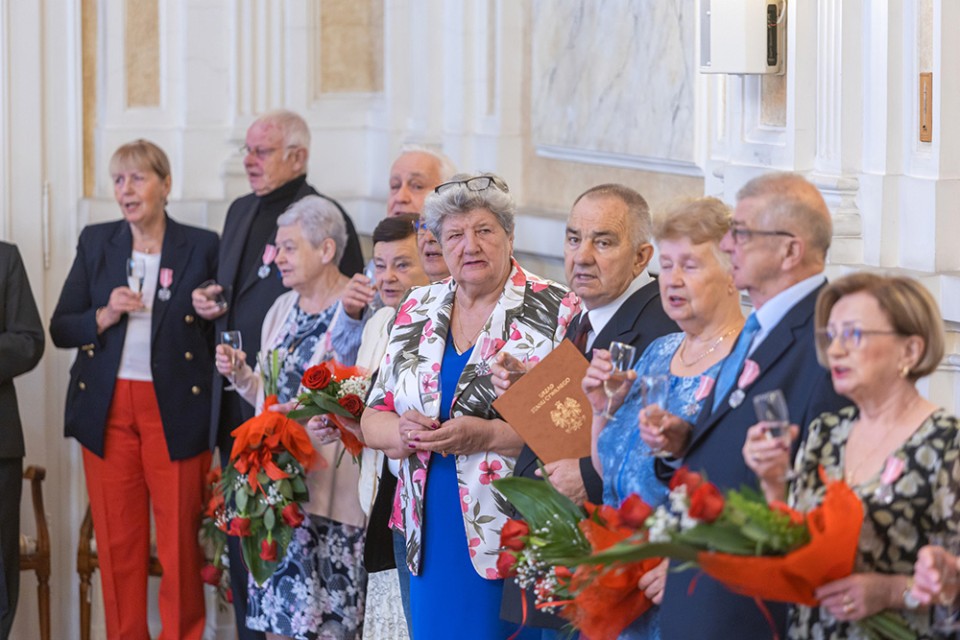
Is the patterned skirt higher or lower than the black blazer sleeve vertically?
lower

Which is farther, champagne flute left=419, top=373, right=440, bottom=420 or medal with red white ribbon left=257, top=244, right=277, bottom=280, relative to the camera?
medal with red white ribbon left=257, top=244, right=277, bottom=280

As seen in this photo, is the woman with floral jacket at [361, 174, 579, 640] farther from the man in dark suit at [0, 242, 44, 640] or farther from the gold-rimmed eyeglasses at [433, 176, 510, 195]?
the man in dark suit at [0, 242, 44, 640]

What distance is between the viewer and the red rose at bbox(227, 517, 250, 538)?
514cm

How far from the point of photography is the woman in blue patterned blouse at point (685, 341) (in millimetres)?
3346

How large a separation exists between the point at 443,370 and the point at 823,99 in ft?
4.25

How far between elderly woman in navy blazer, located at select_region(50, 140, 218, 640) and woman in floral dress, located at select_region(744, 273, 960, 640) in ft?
12.0

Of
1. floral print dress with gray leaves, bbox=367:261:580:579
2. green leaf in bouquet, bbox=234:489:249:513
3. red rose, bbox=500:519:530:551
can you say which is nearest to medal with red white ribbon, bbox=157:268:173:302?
green leaf in bouquet, bbox=234:489:249:513

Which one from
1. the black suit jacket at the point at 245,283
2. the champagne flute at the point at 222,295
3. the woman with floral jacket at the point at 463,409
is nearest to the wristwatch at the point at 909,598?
the woman with floral jacket at the point at 463,409

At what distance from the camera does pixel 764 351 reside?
3061mm

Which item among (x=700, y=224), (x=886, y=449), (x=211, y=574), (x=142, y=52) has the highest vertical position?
(x=142, y=52)

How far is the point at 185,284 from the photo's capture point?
6137mm

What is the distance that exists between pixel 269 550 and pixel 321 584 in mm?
247

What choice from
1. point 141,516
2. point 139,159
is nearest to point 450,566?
point 141,516

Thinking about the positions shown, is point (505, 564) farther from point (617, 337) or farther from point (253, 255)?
point (253, 255)
